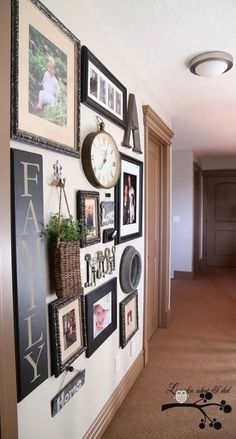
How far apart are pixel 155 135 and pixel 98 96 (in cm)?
141

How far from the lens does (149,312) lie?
3139mm

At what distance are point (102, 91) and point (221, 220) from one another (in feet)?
18.3

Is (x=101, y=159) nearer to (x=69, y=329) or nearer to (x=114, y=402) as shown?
(x=69, y=329)

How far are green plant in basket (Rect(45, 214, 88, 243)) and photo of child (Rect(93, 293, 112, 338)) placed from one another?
526 millimetres

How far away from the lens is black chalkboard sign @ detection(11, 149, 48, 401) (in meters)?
1.07

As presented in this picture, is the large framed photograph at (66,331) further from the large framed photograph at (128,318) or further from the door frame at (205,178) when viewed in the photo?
the door frame at (205,178)

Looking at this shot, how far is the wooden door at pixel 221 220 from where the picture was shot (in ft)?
21.9

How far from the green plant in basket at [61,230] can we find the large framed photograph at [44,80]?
0.97 feet

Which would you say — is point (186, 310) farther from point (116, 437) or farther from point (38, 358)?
point (38, 358)

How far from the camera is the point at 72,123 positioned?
141 cm

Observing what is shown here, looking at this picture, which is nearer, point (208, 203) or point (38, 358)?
point (38, 358)

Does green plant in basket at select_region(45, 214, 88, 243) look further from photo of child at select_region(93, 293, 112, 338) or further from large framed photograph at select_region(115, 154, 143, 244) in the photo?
large framed photograph at select_region(115, 154, 143, 244)

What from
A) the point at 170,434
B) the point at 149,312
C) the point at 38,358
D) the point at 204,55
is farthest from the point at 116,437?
the point at 204,55

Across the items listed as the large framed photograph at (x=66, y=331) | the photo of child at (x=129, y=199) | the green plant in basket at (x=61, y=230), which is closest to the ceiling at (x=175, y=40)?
the photo of child at (x=129, y=199)
